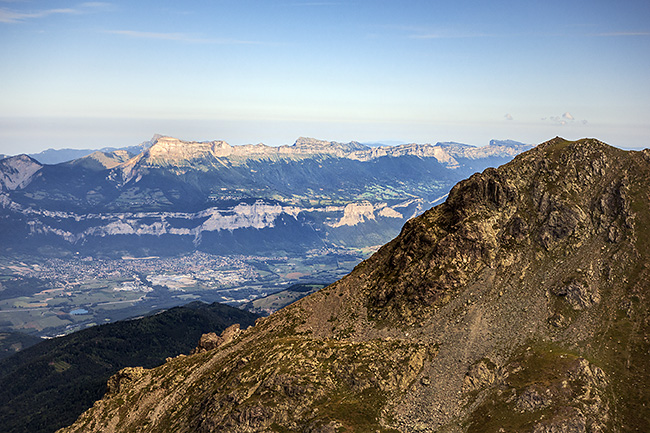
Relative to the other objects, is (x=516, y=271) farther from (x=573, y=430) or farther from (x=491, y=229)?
(x=573, y=430)

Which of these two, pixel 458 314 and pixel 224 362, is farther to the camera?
→ pixel 224 362

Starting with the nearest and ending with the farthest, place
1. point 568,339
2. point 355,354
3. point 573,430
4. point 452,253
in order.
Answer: point 573,430, point 568,339, point 355,354, point 452,253

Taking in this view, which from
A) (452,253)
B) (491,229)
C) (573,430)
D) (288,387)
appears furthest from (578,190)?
(288,387)

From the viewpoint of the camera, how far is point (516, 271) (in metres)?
174

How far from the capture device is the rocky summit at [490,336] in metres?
138

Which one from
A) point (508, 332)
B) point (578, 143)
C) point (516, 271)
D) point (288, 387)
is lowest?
point (288, 387)

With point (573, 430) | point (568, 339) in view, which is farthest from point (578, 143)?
point (573, 430)

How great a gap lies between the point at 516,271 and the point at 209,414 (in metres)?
104

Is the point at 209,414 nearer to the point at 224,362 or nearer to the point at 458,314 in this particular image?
the point at 224,362

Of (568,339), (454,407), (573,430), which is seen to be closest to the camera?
(573,430)

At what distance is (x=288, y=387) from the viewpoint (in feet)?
524

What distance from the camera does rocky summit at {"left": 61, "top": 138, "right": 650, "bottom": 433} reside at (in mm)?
137750

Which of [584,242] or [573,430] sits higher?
[584,242]

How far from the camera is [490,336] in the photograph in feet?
518
